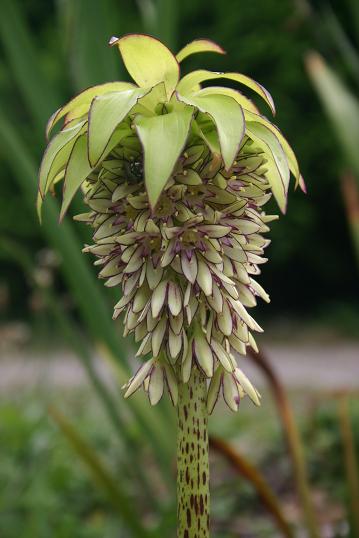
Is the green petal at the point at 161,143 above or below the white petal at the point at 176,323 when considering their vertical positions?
above

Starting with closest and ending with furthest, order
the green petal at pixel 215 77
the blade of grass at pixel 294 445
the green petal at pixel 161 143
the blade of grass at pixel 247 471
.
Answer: the green petal at pixel 161 143 → the green petal at pixel 215 77 → the blade of grass at pixel 247 471 → the blade of grass at pixel 294 445

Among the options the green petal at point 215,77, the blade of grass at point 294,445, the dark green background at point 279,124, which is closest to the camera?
the green petal at point 215,77

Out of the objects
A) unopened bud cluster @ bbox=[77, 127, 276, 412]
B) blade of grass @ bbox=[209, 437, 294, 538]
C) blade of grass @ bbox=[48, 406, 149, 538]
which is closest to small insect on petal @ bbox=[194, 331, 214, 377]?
unopened bud cluster @ bbox=[77, 127, 276, 412]

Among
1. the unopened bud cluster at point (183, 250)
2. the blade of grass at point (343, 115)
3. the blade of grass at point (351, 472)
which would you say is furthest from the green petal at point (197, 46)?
the blade of grass at point (343, 115)

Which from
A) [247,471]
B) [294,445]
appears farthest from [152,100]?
[294,445]

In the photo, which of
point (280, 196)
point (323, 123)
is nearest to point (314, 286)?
point (323, 123)

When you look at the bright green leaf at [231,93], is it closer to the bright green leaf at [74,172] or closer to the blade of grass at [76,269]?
the bright green leaf at [74,172]

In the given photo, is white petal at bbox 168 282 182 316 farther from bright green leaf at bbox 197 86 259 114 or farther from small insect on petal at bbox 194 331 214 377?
bright green leaf at bbox 197 86 259 114
